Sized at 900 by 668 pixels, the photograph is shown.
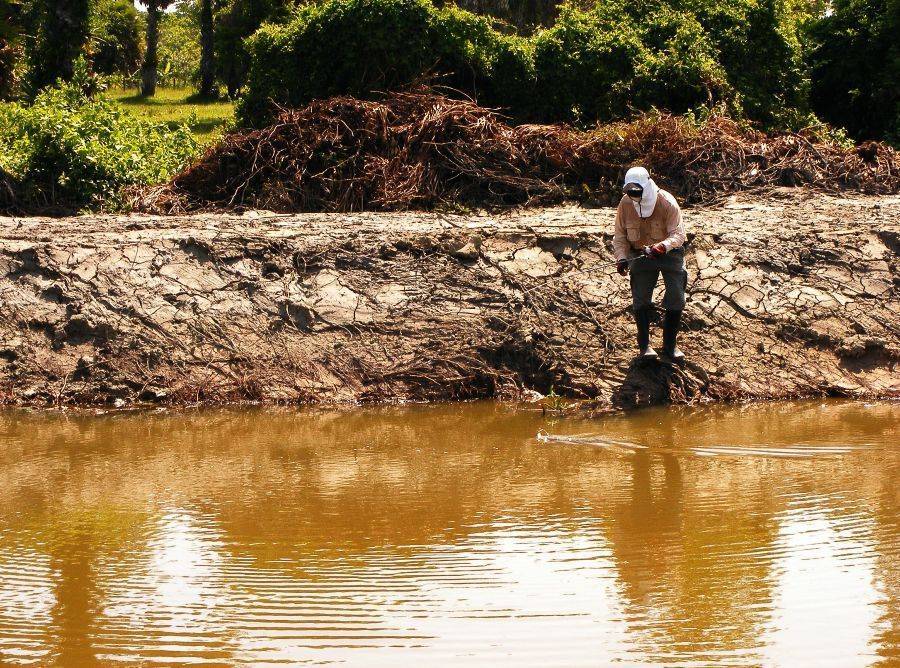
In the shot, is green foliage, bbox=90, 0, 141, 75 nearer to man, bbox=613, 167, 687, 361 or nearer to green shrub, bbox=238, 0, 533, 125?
green shrub, bbox=238, 0, 533, 125

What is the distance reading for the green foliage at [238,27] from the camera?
25930mm

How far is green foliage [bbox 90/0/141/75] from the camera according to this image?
3772cm

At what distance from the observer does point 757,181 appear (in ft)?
38.4

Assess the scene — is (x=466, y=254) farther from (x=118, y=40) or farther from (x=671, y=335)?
(x=118, y=40)

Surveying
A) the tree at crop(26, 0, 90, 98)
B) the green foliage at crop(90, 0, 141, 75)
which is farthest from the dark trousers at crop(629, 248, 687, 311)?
the green foliage at crop(90, 0, 141, 75)

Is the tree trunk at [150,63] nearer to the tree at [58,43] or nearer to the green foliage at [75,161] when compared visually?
the tree at [58,43]

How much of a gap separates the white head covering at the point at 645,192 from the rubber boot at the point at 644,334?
0.81m

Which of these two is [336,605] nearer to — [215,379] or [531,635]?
[531,635]

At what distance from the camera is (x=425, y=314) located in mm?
9555

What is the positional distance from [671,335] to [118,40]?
33.4 m

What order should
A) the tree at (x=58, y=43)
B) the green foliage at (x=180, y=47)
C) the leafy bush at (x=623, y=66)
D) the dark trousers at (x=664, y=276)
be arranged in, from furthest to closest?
the green foliage at (x=180, y=47)
the tree at (x=58, y=43)
the leafy bush at (x=623, y=66)
the dark trousers at (x=664, y=276)

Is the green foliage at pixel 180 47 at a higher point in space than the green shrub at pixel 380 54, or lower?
higher

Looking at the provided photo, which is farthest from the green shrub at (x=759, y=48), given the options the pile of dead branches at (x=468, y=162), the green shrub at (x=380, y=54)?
the green shrub at (x=380, y=54)

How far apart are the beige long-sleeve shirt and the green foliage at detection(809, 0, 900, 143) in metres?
7.54
